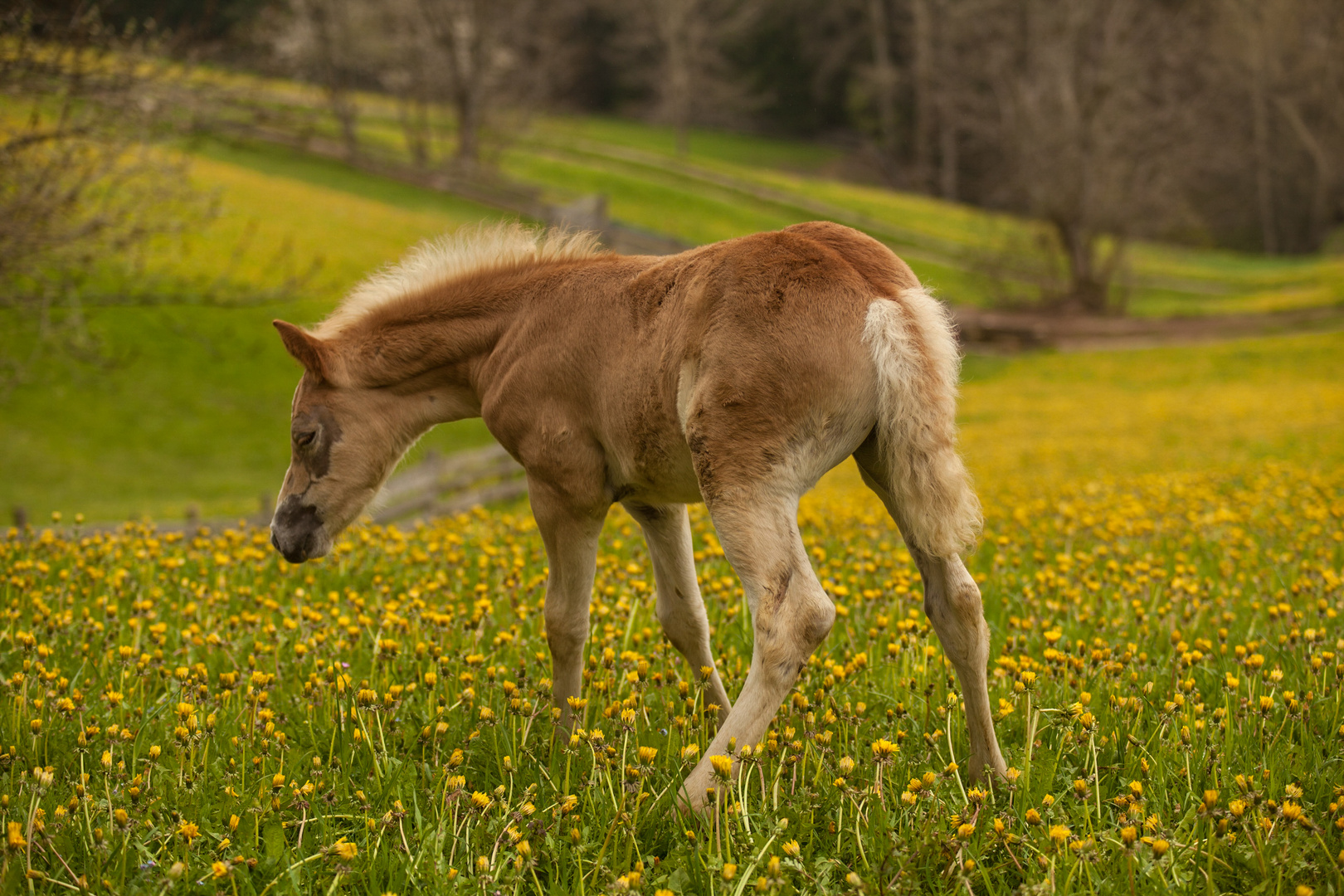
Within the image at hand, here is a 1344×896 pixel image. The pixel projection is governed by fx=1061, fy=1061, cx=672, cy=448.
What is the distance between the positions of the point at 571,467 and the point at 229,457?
1506 cm

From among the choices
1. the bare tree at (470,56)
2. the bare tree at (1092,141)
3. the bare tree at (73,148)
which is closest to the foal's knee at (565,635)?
the bare tree at (73,148)

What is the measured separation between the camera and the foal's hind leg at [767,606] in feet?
11.1

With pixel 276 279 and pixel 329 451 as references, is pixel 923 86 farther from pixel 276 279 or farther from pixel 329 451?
pixel 329 451

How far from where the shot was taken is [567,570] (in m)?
4.16

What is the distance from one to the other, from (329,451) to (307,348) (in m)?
0.47

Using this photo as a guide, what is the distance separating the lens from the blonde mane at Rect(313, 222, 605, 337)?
15.4ft

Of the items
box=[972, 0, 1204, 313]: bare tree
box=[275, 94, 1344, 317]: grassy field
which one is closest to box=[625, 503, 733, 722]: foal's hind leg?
box=[275, 94, 1344, 317]: grassy field

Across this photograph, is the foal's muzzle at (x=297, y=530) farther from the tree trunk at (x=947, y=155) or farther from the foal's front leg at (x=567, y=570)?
the tree trunk at (x=947, y=155)

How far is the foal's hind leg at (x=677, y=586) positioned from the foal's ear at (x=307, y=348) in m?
1.47

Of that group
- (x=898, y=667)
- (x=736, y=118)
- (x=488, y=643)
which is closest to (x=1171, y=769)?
(x=898, y=667)

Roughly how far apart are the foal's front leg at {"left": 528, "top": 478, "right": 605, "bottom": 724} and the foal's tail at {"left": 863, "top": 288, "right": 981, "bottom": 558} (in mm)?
1244

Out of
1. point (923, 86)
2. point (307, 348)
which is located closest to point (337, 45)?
point (307, 348)

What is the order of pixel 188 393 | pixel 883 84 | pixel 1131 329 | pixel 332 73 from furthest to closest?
pixel 883 84, pixel 332 73, pixel 1131 329, pixel 188 393

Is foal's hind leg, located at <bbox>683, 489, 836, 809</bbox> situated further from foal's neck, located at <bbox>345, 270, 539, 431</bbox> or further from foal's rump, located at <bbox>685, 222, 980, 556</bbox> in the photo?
foal's neck, located at <bbox>345, 270, 539, 431</bbox>
